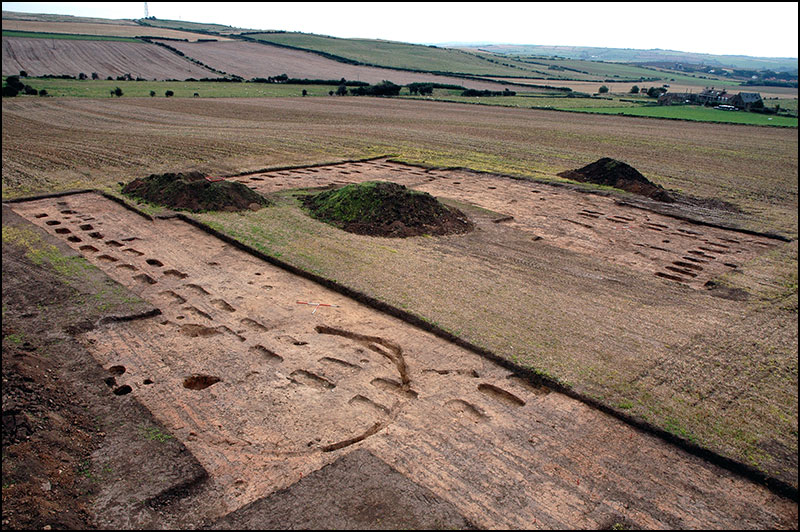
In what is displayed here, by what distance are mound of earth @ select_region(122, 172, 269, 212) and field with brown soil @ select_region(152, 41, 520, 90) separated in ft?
181

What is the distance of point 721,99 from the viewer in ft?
188

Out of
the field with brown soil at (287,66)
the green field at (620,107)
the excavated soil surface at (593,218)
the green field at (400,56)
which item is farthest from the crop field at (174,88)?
the green field at (400,56)

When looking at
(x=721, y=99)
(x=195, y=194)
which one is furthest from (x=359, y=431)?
(x=721, y=99)

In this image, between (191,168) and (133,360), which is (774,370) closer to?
(133,360)

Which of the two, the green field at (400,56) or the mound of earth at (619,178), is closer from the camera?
the mound of earth at (619,178)

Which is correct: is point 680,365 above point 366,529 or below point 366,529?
above

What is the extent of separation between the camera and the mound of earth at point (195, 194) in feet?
49.2

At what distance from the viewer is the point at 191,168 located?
20.6 meters

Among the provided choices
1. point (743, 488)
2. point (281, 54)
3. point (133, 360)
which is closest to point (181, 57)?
point (281, 54)

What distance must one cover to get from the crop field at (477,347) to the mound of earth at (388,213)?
52 cm

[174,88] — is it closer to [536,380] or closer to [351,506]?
[536,380]

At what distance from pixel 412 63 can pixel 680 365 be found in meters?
98.7

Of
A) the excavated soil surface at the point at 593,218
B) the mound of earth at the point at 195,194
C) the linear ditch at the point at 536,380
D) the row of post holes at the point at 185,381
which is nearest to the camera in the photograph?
the linear ditch at the point at 536,380

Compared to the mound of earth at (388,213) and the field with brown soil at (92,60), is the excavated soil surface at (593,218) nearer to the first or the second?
the mound of earth at (388,213)
